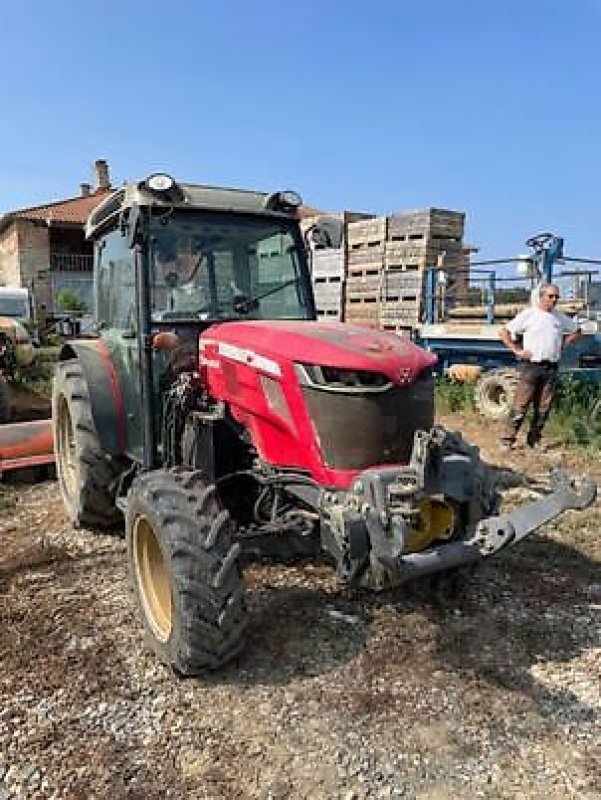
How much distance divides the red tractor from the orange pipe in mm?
1569

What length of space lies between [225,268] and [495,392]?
5.51 metres

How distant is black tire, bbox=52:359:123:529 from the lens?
14.1 feet

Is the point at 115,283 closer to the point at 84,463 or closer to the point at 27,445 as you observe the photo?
the point at 84,463

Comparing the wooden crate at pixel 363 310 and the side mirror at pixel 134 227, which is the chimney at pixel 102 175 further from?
the side mirror at pixel 134 227

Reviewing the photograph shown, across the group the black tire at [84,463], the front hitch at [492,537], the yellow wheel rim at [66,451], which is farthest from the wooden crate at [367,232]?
the front hitch at [492,537]

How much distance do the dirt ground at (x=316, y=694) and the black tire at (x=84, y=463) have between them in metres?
0.39

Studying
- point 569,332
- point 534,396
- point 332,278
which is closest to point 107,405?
point 534,396

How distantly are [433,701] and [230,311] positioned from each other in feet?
7.31

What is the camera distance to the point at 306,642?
131 inches

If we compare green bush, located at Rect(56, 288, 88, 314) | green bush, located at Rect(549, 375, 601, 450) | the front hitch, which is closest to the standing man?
green bush, located at Rect(549, 375, 601, 450)

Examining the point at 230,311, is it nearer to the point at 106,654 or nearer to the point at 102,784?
the point at 106,654

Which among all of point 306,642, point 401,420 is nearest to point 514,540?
point 401,420

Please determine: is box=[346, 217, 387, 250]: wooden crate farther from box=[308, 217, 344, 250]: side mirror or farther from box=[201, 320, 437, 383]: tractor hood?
box=[201, 320, 437, 383]: tractor hood

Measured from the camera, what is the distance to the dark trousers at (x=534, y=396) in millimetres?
6898
